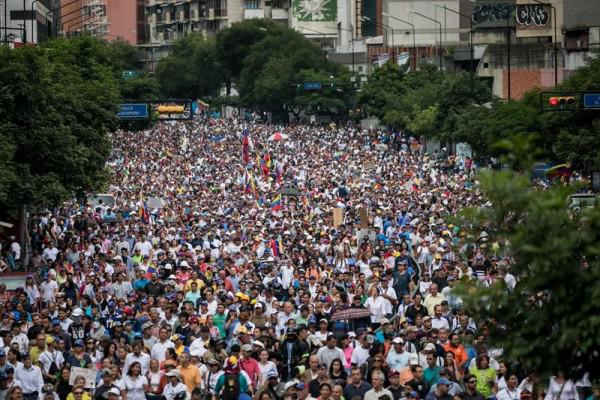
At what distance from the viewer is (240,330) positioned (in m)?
21.9

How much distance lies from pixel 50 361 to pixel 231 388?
334 centimetres

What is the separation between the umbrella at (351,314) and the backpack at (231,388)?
4795mm

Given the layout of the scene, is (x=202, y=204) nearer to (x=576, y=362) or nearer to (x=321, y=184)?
(x=321, y=184)

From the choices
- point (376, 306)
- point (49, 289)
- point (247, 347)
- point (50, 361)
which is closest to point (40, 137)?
point (49, 289)

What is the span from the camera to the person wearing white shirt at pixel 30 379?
19766mm

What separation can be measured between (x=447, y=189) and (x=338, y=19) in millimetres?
120612

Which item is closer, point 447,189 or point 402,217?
point 402,217

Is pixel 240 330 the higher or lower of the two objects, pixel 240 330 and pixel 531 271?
the lower

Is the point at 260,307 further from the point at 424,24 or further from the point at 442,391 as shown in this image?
the point at 424,24

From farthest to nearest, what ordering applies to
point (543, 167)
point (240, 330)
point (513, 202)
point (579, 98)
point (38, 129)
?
point (543, 167)
point (579, 98)
point (38, 129)
point (240, 330)
point (513, 202)

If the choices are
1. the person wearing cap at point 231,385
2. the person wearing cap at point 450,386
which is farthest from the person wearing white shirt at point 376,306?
the person wearing cap at point 231,385

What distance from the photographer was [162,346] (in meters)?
20.9

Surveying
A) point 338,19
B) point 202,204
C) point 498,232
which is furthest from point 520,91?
point 338,19

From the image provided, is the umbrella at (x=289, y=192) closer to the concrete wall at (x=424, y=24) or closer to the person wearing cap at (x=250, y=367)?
the person wearing cap at (x=250, y=367)
